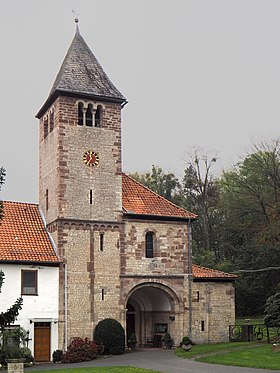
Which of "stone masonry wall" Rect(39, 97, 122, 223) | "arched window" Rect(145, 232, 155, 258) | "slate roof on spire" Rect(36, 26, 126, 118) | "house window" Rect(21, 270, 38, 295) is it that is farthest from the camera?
"arched window" Rect(145, 232, 155, 258)

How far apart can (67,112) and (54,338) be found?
12.1 m

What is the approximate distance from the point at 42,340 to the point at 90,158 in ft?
33.0

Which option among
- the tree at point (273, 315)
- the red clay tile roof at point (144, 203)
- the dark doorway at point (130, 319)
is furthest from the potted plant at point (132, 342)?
the tree at point (273, 315)

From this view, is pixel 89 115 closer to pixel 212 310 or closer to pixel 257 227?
pixel 212 310

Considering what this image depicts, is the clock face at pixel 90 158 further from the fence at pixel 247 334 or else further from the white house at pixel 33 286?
the fence at pixel 247 334

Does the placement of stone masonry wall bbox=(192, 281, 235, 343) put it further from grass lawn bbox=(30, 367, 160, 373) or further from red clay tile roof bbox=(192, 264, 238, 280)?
grass lawn bbox=(30, 367, 160, 373)

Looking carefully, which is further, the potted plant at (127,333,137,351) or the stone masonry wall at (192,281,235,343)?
the stone masonry wall at (192,281,235,343)

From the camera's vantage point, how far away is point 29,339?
3119 cm

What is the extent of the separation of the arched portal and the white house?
5108 millimetres

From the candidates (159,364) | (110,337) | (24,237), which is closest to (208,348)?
(110,337)

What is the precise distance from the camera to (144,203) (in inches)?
1438

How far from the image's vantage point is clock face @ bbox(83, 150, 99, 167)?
3472cm

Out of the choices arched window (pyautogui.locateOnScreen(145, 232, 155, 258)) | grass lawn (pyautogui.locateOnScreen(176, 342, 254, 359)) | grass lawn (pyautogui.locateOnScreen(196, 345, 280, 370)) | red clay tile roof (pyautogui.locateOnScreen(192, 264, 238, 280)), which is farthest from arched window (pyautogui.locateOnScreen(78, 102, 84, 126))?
grass lawn (pyautogui.locateOnScreen(196, 345, 280, 370))

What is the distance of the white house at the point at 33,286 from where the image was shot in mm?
31719
